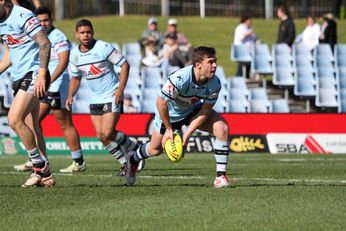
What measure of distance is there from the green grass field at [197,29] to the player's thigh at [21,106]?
21.4 m

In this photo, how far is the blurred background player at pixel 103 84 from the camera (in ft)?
52.1

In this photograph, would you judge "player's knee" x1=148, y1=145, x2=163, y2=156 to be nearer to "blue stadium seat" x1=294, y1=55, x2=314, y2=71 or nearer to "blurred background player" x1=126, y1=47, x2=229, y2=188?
"blurred background player" x1=126, y1=47, x2=229, y2=188

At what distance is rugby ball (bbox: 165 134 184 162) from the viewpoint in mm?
12320

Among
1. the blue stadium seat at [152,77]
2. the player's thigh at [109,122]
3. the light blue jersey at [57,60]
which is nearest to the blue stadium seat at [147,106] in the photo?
the blue stadium seat at [152,77]

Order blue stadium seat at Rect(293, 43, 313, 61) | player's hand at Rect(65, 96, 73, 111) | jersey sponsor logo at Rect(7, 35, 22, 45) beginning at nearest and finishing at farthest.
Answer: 1. jersey sponsor logo at Rect(7, 35, 22, 45)
2. player's hand at Rect(65, 96, 73, 111)
3. blue stadium seat at Rect(293, 43, 313, 61)

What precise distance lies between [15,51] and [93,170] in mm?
4095

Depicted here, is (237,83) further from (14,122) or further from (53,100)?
(14,122)

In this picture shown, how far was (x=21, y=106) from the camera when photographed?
41.1ft

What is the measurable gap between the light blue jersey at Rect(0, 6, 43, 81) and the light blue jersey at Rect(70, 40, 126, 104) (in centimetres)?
282

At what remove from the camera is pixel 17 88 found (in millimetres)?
12898

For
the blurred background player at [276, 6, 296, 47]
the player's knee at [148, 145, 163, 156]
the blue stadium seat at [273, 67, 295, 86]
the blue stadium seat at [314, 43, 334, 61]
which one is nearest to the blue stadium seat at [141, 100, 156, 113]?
the blue stadium seat at [273, 67, 295, 86]

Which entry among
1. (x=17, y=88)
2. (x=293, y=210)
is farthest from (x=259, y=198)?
(x=17, y=88)

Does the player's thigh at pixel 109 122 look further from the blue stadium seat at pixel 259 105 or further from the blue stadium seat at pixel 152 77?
the blue stadium seat at pixel 152 77

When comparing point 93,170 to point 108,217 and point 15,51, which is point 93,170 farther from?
point 108,217
